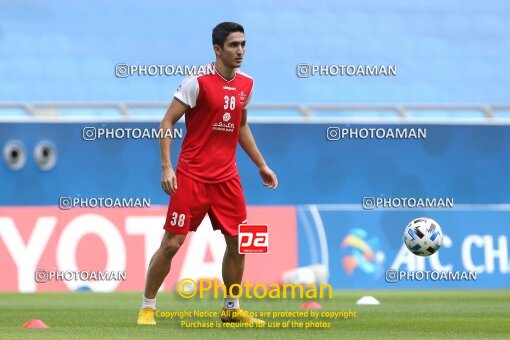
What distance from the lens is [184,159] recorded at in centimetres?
900

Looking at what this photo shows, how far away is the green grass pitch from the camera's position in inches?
336

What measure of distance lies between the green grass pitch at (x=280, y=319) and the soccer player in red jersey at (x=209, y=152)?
0.68m

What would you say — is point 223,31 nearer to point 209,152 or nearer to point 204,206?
point 209,152

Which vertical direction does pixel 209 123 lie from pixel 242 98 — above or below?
below

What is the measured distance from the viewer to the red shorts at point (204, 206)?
29.1 feet

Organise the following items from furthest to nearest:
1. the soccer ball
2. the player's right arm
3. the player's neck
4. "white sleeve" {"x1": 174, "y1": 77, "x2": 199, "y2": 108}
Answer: the soccer ball < the player's neck < "white sleeve" {"x1": 174, "y1": 77, "x2": 199, "y2": 108} < the player's right arm

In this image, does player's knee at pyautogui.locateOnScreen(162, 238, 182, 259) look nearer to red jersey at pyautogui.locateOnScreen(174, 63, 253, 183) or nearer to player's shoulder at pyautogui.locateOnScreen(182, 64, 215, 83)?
red jersey at pyautogui.locateOnScreen(174, 63, 253, 183)

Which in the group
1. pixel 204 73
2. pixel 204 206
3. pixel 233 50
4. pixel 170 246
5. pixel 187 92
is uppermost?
pixel 233 50

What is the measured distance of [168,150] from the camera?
8.73m

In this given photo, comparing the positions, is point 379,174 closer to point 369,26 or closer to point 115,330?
point 369,26

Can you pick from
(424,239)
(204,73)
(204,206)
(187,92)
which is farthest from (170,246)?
(424,239)

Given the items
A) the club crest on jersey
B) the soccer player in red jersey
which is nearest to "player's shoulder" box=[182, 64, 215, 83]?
the soccer player in red jersey

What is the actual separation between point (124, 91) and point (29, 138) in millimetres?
2093

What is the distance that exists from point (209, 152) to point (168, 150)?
378 mm
